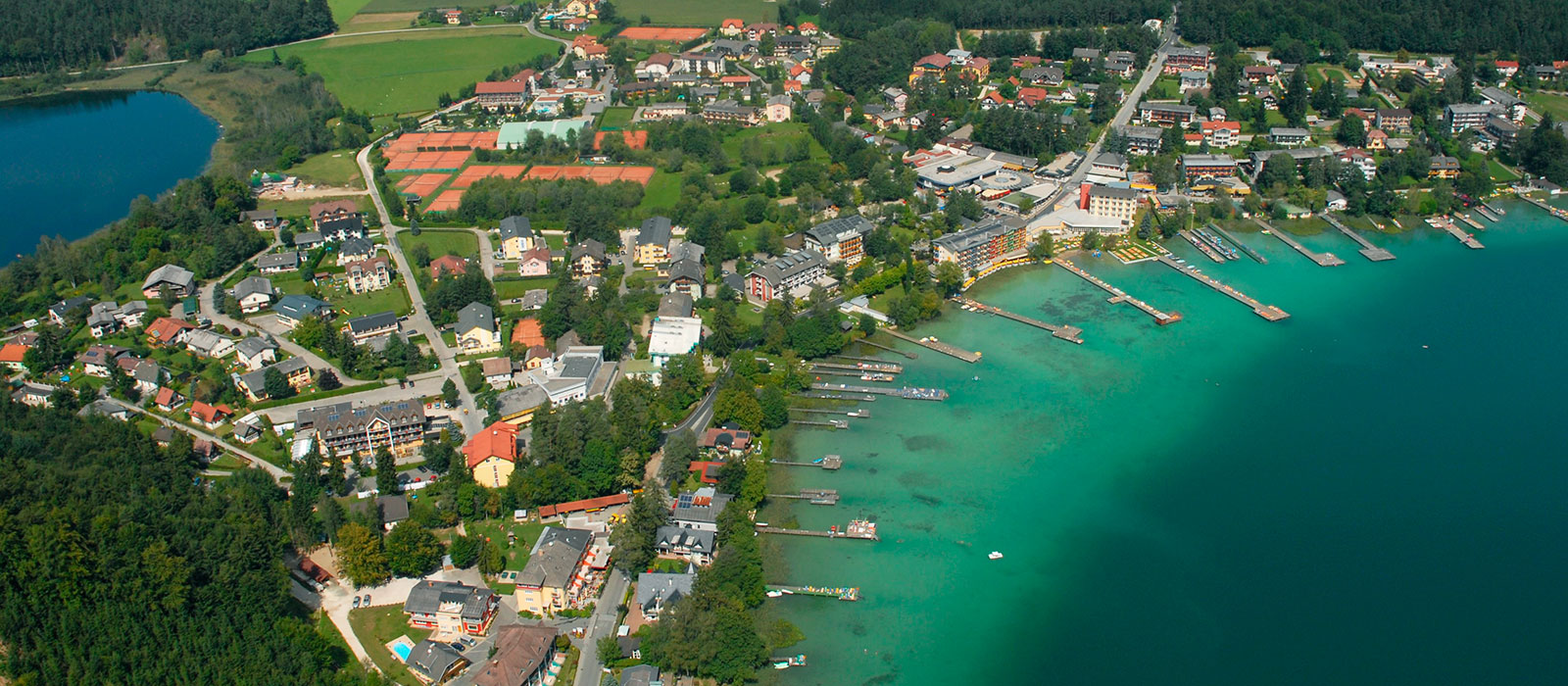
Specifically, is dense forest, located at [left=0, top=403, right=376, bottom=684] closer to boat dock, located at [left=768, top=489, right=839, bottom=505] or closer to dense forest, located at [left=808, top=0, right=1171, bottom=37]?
boat dock, located at [left=768, top=489, right=839, bottom=505]

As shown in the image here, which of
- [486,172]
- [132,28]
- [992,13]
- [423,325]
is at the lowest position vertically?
[423,325]

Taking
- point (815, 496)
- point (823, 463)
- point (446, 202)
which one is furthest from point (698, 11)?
point (815, 496)

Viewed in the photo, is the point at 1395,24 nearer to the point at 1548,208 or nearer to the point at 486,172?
the point at 1548,208

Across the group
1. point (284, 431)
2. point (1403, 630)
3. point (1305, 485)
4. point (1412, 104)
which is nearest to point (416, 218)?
point (284, 431)

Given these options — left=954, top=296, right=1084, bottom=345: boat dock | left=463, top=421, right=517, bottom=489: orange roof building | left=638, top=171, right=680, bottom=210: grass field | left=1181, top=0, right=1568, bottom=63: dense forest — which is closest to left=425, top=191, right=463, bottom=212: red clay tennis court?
left=638, top=171, right=680, bottom=210: grass field

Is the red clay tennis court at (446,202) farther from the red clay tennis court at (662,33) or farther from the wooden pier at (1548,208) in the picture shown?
the wooden pier at (1548,208)

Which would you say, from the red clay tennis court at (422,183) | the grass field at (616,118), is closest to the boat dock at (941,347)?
the red clay tennis court at (422,183)
